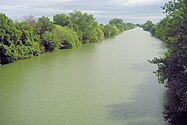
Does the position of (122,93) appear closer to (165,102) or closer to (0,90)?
(165,102)

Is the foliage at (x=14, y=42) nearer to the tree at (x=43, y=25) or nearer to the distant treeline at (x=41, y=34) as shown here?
the distant treeline at (x=41, y=34)

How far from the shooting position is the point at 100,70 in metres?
24.7

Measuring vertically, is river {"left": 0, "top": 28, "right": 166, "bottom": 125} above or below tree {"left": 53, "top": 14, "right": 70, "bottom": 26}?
below

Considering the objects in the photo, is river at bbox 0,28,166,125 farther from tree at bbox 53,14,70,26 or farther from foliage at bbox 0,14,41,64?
tree at bbox 53,14,70,26

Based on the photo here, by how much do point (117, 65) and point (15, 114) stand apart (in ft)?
49.3

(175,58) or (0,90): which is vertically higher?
(175,58)

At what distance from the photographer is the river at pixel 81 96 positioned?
12789 mm

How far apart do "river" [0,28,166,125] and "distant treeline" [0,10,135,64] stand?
5089 mm

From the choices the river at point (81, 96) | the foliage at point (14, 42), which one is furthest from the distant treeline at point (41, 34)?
the river at point (81, 96)

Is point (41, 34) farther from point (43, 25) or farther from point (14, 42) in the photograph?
point (14, 42)

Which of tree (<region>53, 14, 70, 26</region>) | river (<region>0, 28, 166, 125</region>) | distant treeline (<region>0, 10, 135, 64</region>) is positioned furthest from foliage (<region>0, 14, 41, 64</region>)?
tree (<region>53, 14, 70, 26</region>)

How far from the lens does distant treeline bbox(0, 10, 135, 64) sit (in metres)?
30.4

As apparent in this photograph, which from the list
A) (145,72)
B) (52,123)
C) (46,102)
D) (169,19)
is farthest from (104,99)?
(145,72)

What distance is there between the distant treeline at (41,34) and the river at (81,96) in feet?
16.7
